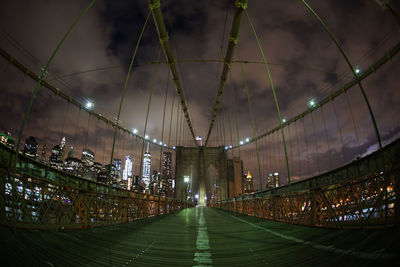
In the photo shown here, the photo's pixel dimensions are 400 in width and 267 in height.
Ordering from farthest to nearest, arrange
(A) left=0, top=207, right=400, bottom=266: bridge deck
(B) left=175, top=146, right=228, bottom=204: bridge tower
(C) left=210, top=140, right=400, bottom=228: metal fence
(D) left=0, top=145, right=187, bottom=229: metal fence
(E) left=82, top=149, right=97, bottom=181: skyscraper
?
(E) left=82, top=149, right=97, bottom=181: skyscraper → (B) left=175, top=146, right=228, bottom=204: bridge tower → (D) left=0, top=145, right=187, bottom=229: metal fence → (C) left=210, top=140, right=400, bottom=228: metal fence → (A) left=0, top=207, right=400, bottom=266: bridge deck

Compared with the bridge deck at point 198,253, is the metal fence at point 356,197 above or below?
above

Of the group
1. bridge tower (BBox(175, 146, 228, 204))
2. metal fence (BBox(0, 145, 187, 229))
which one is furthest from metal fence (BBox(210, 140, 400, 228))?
bridge tower (BBox(175, 146, 228, 204))

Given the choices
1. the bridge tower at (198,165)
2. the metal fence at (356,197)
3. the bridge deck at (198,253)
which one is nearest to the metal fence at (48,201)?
the bridge deck at (198,253)

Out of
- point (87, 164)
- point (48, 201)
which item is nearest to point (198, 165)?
point (48, 201)

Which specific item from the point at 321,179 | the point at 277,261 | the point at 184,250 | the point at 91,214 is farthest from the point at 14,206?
the point at 321,179

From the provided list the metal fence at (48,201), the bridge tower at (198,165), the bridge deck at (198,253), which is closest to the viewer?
the bridge deck at (198,253)

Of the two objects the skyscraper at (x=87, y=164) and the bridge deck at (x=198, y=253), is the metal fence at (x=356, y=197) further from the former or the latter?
the skyscraper at (x=87, y=164)

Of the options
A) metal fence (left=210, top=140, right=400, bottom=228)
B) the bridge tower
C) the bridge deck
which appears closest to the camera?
the bridge deck

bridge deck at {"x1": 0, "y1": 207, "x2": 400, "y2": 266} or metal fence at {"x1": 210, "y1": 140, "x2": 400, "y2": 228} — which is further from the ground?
metal fence at {"x1": 210, "y1": 140, "x2": 400, "y2": 228}

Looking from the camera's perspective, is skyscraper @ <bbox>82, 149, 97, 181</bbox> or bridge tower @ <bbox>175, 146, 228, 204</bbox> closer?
bridge tower @ <bbox>175, 146, 228, 204</bbox>

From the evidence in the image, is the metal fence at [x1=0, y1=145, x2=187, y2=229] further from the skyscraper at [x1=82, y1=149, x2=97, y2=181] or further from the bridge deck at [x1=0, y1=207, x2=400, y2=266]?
the skyscraper at [x1=82, y1=149, x2=97, y2=181]

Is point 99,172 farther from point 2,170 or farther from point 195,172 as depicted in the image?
point 2,170

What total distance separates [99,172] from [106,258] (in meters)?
139

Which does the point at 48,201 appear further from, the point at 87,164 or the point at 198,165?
the point at 87,164
